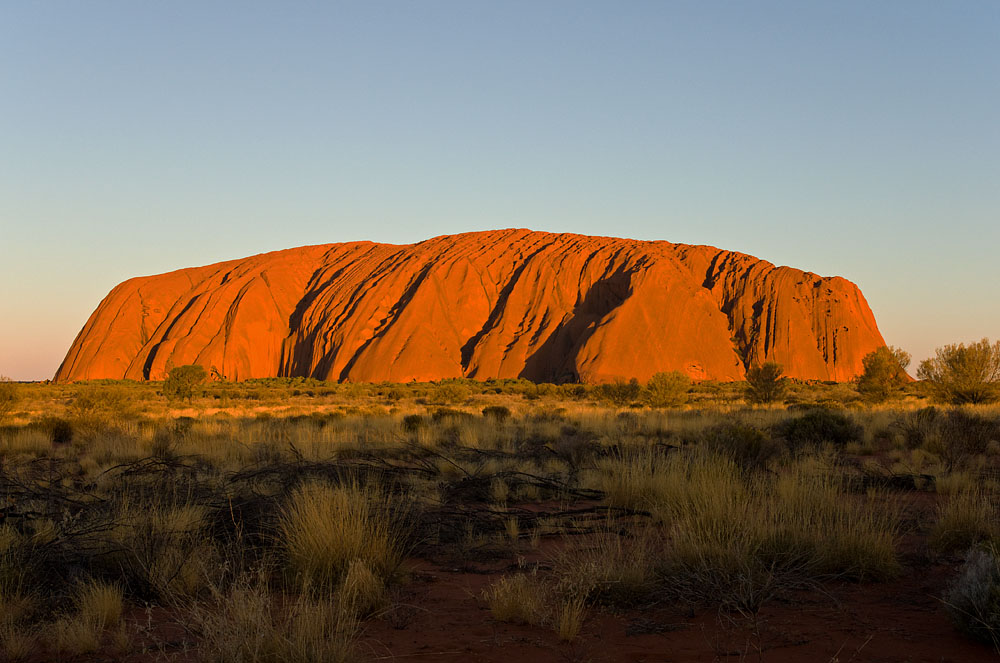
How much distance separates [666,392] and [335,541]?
28.2 meters

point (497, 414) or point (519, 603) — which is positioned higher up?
point (519, 603)

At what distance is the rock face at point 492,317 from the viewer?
6999 cm

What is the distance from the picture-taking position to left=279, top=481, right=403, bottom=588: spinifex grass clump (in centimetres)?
497

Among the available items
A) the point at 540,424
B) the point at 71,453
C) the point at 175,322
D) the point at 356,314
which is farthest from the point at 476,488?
the point at 175,322

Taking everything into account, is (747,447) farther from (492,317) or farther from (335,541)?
(492,317)

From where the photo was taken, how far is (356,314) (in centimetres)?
7738

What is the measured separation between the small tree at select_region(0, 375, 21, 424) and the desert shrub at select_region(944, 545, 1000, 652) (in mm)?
24253

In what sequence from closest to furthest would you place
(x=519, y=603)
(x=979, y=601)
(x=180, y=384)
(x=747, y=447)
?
(x=979, y=601), (x=519, y=603), (x=747, y=447), (x=180, y=384)

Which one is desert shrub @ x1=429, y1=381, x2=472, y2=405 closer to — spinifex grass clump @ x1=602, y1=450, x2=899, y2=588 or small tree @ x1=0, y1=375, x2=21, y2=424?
small tree @ x1=0, y1=375, x2=21, y2=424

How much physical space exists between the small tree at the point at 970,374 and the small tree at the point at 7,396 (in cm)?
3275

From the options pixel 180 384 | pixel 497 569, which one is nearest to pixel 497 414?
pixel 497 569

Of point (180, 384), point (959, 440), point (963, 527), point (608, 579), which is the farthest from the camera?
point (180, 384)

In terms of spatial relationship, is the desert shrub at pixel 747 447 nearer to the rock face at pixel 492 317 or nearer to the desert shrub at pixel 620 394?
the desert shrub at pixel 620 394

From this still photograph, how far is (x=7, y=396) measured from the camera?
2216 cm
